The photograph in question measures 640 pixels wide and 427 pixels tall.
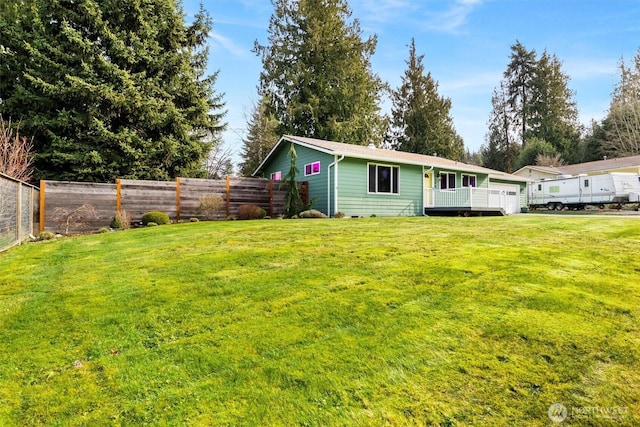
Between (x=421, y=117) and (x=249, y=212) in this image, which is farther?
(x=421, y=117)

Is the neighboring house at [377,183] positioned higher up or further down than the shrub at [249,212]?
higher up

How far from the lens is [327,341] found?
2.73m

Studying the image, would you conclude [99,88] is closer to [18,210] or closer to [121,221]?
[121,221]

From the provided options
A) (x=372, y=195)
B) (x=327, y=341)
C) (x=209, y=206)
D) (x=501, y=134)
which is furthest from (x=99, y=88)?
(x=501, y=134)

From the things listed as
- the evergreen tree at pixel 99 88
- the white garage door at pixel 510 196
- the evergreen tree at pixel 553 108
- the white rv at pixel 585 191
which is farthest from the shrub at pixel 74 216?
the evergreen tree at pixel 553 108

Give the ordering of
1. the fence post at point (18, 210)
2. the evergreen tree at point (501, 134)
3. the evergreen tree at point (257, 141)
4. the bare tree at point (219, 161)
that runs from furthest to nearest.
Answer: the evergreen tree at point (501, 134) < the evergreen tree at point (257, 141) < the bare tree at point (219, 161) < the fence post at point (18, 210)

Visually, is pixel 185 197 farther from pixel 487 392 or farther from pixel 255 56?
pixel 255 56

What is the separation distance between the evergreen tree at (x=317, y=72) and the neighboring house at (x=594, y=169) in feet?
52.0

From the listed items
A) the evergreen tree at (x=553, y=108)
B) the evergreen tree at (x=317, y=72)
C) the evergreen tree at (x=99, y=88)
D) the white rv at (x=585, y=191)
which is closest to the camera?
the evergreen tree at (x=99, y=88)

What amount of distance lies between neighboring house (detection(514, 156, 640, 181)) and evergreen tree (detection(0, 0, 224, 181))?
2928cm

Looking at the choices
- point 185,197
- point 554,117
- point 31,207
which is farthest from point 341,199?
point 554,117

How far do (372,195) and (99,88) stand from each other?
40.3ft

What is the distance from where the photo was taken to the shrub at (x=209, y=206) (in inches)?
500

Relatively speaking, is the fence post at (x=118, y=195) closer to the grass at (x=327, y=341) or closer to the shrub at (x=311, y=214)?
the shrub at (x=311, y=214)
